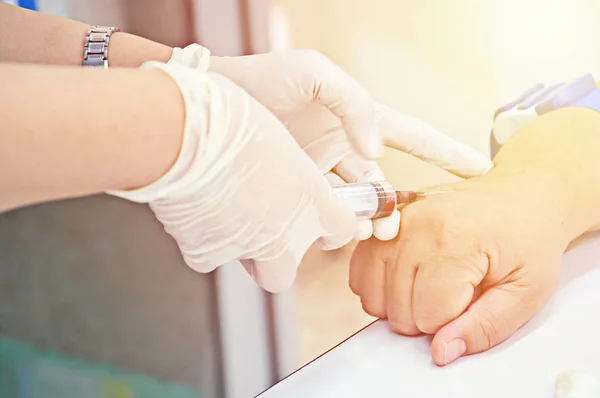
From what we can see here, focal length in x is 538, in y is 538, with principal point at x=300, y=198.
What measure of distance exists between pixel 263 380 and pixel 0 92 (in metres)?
0.81

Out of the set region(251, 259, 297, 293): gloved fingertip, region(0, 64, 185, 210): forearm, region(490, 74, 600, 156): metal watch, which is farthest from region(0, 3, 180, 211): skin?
region(490, 74, 600, 156): metal watch

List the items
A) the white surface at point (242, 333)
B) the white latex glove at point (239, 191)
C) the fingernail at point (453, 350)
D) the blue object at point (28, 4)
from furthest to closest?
1. the white surface at point (242, 333)
2. the blue object at point (28, 4)
3. the fingernail at point (453, 350)
4. the white latex glove at point (239, 191)

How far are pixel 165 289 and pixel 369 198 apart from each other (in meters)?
0.47

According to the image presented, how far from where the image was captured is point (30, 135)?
0.33 meters

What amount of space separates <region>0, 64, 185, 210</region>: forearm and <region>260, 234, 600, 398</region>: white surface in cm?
31

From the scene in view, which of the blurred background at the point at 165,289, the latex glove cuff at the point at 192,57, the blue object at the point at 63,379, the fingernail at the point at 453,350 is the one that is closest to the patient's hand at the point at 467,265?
the fingernail at the point at 453,350

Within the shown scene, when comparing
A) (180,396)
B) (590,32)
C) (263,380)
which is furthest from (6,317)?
(590,32)

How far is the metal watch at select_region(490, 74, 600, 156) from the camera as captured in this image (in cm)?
98

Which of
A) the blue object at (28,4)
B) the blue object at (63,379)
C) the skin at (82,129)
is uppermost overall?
the blue object at (28,4)

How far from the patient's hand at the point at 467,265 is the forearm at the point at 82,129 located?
1.15ft

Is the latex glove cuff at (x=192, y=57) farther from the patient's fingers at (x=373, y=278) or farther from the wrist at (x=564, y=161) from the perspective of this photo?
the wrist at (x=564, y=161)

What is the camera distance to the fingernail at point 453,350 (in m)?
0.58

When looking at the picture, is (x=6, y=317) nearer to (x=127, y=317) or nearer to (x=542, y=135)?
(x=127, y=317)

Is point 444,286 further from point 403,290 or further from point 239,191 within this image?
point 239,191
